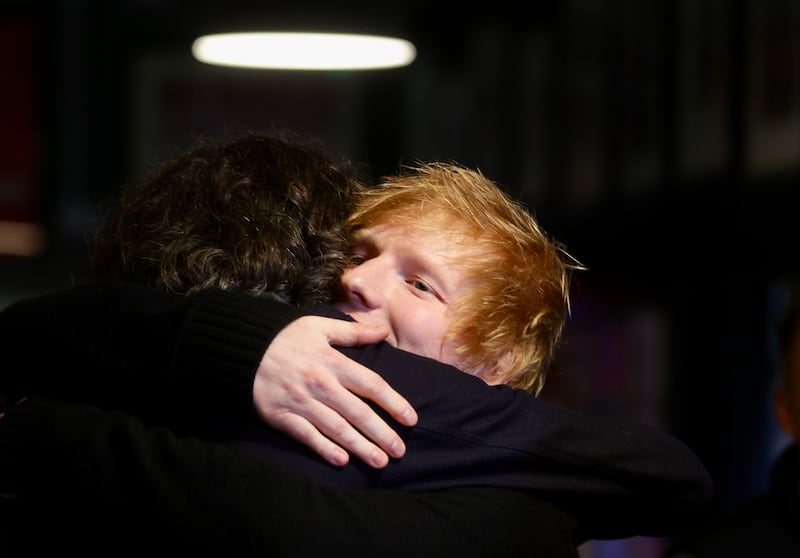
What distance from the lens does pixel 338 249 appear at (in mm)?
1324

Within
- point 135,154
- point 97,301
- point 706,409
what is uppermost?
point 135,154

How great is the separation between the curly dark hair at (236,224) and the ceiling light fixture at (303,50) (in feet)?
4.11

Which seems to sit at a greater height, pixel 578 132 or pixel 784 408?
pixel 578 132

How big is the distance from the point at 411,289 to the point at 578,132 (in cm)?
347

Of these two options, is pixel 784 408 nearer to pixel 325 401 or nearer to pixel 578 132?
pixel 325 401

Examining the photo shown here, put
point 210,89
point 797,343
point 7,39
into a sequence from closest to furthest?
point 797,343, point 7,39, point 210,89

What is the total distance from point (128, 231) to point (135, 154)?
13.0ft

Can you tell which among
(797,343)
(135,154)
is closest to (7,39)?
(135,154)

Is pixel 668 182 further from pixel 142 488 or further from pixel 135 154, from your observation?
pixel 142 488

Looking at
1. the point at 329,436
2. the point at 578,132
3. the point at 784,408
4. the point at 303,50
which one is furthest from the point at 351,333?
the point at 578,132

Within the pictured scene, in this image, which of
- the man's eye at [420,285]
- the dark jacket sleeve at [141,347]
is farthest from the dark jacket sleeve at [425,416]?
the man's eye at [420,285]

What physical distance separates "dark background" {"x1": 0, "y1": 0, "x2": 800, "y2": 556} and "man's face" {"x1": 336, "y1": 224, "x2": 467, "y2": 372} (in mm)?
1281

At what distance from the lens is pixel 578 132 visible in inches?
184

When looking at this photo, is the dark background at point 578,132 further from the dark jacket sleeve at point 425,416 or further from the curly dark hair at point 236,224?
the dark jacket sleeve at point 425,416
